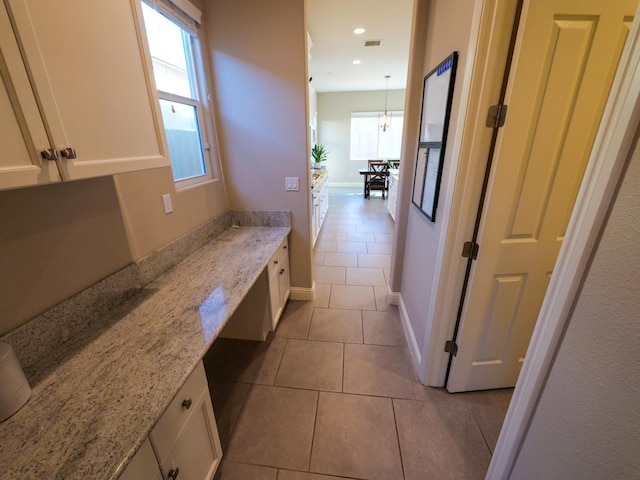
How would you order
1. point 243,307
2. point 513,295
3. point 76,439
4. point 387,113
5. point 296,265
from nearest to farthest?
point 76,439, point 513,295, point 243,307, point 296,265, point 387,113

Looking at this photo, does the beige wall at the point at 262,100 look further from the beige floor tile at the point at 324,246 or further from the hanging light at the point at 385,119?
the hanging light at the point at 385,119

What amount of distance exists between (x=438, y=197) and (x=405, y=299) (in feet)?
3.80

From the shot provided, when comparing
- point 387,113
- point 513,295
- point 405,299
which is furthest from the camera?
point 387,113

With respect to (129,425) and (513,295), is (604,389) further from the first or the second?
(129,425)

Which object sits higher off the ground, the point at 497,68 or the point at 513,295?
the point at 497,68

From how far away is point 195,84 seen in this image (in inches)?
81.4

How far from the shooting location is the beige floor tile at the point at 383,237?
435cm

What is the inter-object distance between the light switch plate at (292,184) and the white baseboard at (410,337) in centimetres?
145

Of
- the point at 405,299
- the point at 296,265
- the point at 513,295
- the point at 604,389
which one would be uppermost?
the point at 604,389

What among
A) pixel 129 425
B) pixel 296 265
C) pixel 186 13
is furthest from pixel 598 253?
pixel 186 13

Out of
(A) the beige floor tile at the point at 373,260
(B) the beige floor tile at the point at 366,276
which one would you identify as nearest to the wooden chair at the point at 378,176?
(A) the beige floor tile at the point at 373,260

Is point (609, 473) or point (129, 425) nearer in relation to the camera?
point (609, 473)

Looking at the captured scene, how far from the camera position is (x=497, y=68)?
115 cm

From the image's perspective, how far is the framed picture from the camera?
1.42 m
